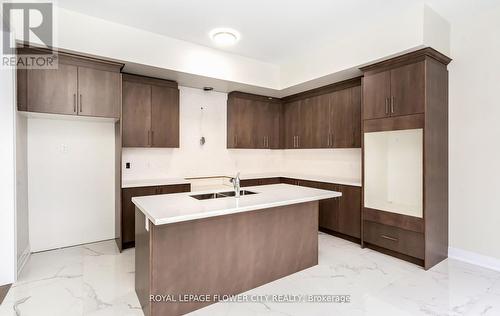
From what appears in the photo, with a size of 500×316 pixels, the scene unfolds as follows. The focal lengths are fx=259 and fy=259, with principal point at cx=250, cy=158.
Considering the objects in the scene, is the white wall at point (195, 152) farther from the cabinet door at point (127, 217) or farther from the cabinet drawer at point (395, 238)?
the cabinet drawer at point (395, 238)

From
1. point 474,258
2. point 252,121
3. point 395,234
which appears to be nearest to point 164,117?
point 252,121

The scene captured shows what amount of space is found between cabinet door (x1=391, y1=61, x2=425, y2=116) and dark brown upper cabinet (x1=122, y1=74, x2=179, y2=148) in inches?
121

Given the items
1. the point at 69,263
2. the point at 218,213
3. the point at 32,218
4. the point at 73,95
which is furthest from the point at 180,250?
the point at 32,218

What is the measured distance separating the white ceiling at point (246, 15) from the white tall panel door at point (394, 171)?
1.46m

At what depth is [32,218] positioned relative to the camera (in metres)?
3.33

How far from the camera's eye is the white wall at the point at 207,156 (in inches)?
164

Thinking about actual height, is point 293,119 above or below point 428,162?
above

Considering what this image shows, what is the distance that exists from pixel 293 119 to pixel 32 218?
14.1ft

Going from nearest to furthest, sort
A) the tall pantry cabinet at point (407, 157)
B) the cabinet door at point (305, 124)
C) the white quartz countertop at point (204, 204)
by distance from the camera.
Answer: the white quartz countertop at point (204, 204) → the tall pantry cabinet at point (407, 157) → the cabinet door at point (305, 124)

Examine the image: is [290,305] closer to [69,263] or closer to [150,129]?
[69,263]

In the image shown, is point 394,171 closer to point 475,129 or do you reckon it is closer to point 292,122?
point 475,129

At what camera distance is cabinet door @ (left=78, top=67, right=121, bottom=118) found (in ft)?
10.0

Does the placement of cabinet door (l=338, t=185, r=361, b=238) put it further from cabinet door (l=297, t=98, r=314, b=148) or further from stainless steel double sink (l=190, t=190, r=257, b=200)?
stainless steel double sink (l=190, t=190, r=257, b=200)

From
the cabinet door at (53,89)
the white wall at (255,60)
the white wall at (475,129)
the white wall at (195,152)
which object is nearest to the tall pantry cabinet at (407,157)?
the white wall at (475,129)
